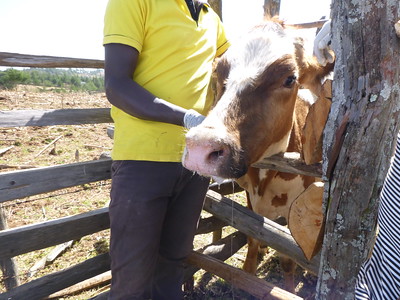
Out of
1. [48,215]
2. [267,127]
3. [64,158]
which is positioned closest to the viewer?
[267,127]

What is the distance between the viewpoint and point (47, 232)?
2.56 m

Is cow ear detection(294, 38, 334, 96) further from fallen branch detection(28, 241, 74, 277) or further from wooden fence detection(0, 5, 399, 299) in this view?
fallen branch detection(28, 241, 74, 277)

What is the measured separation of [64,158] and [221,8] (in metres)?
5.37

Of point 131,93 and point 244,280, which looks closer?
point 131,93

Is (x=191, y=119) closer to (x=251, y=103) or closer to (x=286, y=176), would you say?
(x=251, y=103)

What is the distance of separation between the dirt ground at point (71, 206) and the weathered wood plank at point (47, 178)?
10cm

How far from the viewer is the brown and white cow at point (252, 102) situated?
5.28 feet

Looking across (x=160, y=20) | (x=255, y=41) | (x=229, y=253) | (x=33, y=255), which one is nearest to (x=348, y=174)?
(x=255, y=41)

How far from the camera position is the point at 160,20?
2.00m

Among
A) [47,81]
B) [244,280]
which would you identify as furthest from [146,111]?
[47,81]

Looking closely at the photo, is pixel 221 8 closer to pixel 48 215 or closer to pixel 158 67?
pixel 158 67

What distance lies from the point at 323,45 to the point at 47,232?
2.43m

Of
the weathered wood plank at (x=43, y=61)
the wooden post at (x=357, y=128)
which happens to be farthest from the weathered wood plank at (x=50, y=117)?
the wooden post at (x=357, y=128)

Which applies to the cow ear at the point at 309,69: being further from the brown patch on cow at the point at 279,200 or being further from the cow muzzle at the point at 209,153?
the brown patch on cow at the point at 279,200
